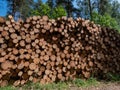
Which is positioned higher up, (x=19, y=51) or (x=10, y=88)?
(x=19, y=51)

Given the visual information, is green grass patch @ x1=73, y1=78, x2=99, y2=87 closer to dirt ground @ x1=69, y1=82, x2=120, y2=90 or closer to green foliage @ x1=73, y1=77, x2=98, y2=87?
green foliage @ x1=73, y1=77, x2=98, y2=87

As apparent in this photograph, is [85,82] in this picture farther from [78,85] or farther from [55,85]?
[55,85]

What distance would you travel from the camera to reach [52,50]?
830 centimetres

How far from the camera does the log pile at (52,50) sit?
758 centimetres

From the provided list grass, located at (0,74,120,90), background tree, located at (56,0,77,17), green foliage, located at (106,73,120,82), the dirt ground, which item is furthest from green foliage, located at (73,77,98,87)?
background tree, located at (56,0,77,17)

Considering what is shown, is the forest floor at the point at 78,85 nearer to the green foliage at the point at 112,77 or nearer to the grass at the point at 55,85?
the grass at the point at 55,85

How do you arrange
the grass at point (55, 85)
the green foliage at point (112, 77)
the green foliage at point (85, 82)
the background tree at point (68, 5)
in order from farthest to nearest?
the background tree at point (68, 5) < the green foliage at point (112, 77) < the green foliage at point (85, 82) < the grass at point (55, 85)

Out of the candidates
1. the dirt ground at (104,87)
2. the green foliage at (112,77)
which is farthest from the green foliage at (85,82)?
the green foliage at (112,77)

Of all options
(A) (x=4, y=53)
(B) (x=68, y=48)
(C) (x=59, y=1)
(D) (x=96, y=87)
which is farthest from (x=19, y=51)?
(C) (x=59, y=1)

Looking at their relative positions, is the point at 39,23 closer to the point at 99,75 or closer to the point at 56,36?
the point at 56,36

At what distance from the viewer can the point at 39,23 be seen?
26.7 feet

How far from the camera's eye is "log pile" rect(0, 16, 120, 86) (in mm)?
7582

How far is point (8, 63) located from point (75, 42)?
2.25 metres

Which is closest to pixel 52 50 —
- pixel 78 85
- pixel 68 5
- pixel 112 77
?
pixel 78 85
